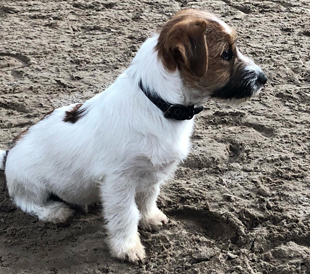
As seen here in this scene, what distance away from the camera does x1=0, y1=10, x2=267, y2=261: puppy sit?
11.2 ft

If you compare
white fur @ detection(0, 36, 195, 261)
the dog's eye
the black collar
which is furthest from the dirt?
the dog's eye

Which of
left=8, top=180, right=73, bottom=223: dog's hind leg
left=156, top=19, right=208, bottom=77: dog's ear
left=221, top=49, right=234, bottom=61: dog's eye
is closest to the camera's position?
left=156, top=19, right=208, bottom=77: dog's ear

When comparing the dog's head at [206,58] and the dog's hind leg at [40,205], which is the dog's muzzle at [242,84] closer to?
the dog's head at [206,58]

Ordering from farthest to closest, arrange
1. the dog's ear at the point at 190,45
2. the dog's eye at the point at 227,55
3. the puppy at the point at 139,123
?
the dog's eye at the point at 227,55
the puppy at the point at 139,123
the dog's ear at the point at 190,45

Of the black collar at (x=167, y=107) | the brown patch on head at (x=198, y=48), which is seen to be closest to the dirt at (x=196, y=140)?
the black collar at (x=167, y=107)

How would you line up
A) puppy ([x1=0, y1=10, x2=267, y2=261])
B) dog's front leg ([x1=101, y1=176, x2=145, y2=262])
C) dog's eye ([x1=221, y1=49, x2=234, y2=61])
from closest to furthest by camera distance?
puppy ([x1=0, y1=10, x2=267, y2=261])
dog's eye ([x1=221, y1=49, x2=234, y2=61])
dog's front leg ([x1=101, y1=176, x2=145, y2=262])

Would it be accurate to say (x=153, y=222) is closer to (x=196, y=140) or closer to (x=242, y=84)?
(x=196, y=140)

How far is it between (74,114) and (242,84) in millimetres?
1391

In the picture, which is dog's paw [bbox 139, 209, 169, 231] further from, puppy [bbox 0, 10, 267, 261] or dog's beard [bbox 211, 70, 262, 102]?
dog's beard [bbox 211, 70, 262, 102]

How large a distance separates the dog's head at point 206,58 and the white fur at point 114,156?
0.12 meters

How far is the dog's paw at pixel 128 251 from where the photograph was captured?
388 centimetres

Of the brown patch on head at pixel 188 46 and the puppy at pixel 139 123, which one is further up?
the brown patch on head at pixel 188 46

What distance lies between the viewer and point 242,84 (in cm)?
362

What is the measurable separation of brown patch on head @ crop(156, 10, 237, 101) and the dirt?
4.53 ft
